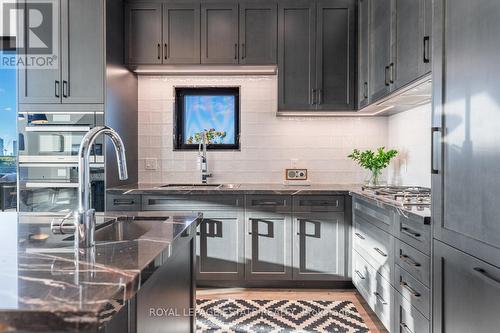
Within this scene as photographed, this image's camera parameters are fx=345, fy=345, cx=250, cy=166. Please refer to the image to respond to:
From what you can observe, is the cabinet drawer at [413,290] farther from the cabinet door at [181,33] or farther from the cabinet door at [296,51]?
the cabinet door at [181,33]

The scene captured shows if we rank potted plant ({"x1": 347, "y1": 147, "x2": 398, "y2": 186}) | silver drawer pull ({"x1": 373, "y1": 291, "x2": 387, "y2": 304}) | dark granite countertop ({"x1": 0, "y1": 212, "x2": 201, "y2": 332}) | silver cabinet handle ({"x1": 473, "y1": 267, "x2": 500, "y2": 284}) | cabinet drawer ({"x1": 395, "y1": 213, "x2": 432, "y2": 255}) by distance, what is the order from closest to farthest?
1. dark granite countertop ({"x1": 0, "y1": 212, "x2": 201, "y2": 332})
2. silver cabinet handle ({"x1": 473, "y1": 267, "x2": 500, "y2": 284})
3. cabinet drawer ({"x1": 395, "y1": 213, "x2": 432, "y2": 255})
4. silver drawer pull ({"x1": 373, "y1": 291, "x2": 387, "y2": 304})
5. potted plant ({"x1": 347, "y1": 147, "x2": 398, "y2": 186})

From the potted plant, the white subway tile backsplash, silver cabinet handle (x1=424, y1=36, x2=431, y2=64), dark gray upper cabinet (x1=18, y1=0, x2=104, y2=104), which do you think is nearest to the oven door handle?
dark gray upper cabinet (x1=18, y1=0, x2=104, y2=104)

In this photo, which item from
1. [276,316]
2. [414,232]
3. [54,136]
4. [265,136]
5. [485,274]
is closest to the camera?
[485,274]

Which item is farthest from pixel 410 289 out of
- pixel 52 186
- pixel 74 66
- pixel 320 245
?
pixel 74 66

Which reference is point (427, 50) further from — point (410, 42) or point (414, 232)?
point (414, 232)

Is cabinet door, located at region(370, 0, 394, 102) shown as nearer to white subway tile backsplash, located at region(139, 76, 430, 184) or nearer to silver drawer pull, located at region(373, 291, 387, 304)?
white subway tile backsplash, located at region(139, 76, 430, 184)

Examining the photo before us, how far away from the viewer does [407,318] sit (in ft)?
6.00

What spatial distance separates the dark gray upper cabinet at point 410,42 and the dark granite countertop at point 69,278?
162 cm

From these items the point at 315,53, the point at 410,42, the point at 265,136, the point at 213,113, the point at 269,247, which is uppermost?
the point at 315,53

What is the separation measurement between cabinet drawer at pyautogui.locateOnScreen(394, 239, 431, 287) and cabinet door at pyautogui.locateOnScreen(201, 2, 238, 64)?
2166 millimetres

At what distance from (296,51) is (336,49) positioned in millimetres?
368

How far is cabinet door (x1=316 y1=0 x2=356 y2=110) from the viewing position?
3168 mm

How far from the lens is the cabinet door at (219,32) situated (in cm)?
317

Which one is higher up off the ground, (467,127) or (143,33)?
(143,33)
